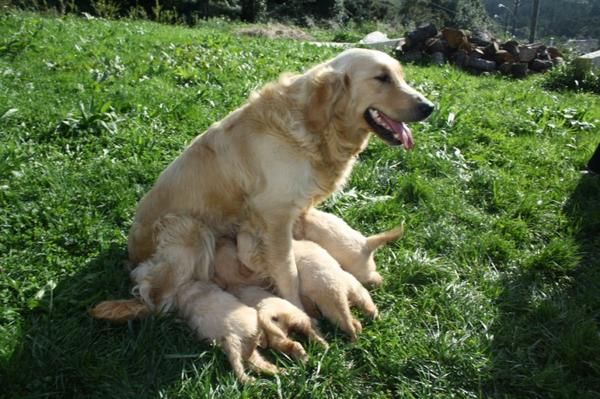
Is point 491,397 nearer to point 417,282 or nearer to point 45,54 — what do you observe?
point 417,282

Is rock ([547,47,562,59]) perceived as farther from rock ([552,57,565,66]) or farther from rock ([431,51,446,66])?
rock ([431,51,446,66])

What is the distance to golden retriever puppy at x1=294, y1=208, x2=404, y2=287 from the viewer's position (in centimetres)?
321

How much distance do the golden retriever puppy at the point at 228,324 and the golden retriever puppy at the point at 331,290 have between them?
1.38 feet

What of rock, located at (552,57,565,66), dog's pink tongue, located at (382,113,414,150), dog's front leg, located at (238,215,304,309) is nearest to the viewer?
dog's front leg, located at (238,215,304,309)

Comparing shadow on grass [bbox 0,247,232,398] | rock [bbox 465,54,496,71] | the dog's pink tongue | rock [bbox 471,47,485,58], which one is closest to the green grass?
shadow on grass [bbox 0,247,232,398]

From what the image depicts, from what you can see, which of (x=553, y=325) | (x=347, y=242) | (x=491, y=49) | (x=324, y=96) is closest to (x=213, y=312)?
(x=347, y=242)

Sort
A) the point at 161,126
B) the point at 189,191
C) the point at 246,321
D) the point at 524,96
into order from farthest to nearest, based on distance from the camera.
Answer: the point at 524,96, the point at 161,126, the point at 189,191, the point at 246,321

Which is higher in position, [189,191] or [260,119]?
[260,119]

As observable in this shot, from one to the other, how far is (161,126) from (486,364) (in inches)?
150

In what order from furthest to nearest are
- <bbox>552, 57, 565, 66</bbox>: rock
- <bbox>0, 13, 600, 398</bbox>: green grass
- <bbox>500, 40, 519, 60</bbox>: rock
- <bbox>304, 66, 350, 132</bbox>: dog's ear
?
<bbox>552, 57, 565, 66</bbox>: rock < <bbox>500, 40, 519, 60</bbox>: rock < <bbox>304, 66, 350, 132</bbox>: dog's ear < <bbox>0, 13, 600, 398</bbox>: green grass

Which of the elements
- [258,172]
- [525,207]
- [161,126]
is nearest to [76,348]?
[258,172]

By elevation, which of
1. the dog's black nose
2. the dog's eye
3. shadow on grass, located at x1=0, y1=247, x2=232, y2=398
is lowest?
shadow on grass, located at x1=0, y1=247, x2=232, y2=398

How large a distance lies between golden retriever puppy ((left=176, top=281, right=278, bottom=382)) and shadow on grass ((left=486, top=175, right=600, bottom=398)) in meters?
1.26

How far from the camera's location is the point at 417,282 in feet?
11.0
